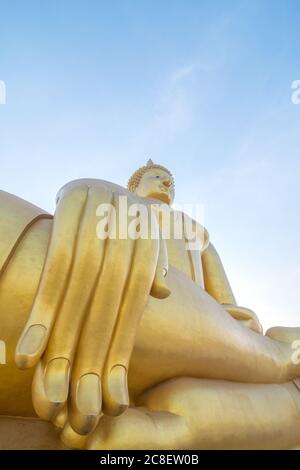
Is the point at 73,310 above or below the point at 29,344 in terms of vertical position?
above

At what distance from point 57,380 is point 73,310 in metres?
0.26

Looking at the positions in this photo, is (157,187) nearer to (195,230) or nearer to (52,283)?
(195,230)

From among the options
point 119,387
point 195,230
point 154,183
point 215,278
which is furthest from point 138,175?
point 119,387

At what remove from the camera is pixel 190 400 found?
2143 millimetres

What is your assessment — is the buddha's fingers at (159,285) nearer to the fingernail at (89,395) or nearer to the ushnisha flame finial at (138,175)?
the fingernail at (89,395)

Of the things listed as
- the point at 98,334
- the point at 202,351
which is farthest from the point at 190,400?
the point at 98,334

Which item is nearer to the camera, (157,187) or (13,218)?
(13,218)

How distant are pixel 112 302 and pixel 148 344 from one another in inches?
16.8

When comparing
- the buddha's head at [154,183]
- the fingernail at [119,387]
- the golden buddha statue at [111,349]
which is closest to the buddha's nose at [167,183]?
the buddha's head at [154,183]

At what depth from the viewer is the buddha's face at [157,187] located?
500 cm

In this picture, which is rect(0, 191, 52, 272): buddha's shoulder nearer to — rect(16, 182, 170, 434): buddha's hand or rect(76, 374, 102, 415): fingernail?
rect(16, 182, 170, 434): buddha's hand

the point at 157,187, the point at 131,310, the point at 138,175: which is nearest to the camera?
the point at 131,310

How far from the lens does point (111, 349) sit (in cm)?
179
